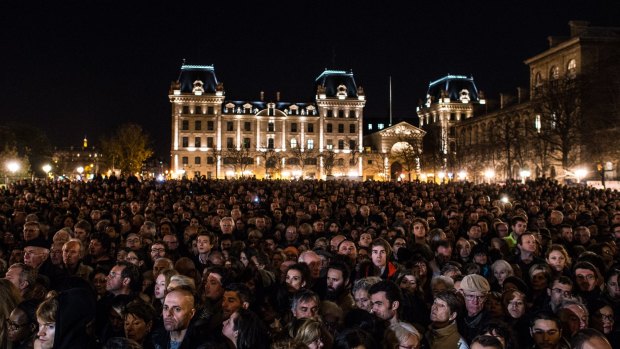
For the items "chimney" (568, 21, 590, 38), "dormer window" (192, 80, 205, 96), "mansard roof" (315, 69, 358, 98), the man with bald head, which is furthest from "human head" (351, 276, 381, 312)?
"mansard roof" (315, 69, 358, 98)

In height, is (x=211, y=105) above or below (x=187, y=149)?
above

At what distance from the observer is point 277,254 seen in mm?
9211

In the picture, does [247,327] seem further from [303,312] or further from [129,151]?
[129,151]

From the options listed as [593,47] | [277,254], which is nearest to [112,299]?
[277,254]

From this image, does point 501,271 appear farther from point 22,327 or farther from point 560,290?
point 22,327

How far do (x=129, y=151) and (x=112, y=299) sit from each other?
289 ft

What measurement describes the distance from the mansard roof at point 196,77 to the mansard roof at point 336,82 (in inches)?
741

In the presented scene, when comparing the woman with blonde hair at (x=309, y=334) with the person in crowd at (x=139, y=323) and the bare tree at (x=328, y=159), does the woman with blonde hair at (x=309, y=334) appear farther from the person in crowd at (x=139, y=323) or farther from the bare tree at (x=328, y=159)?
the bare tree at (x=328, y=159)

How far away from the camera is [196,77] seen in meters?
98.3

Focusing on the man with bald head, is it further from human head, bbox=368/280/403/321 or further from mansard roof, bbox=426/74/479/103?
mansard roof, bbox=426/74/479/103

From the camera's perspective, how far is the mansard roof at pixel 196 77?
9756cm

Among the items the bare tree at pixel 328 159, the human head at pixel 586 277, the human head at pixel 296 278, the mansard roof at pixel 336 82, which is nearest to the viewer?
the human head at pixel 296 278

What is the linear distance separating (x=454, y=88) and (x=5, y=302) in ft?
350

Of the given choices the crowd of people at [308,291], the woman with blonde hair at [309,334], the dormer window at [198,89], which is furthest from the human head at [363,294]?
the dormer window at [198,89]
